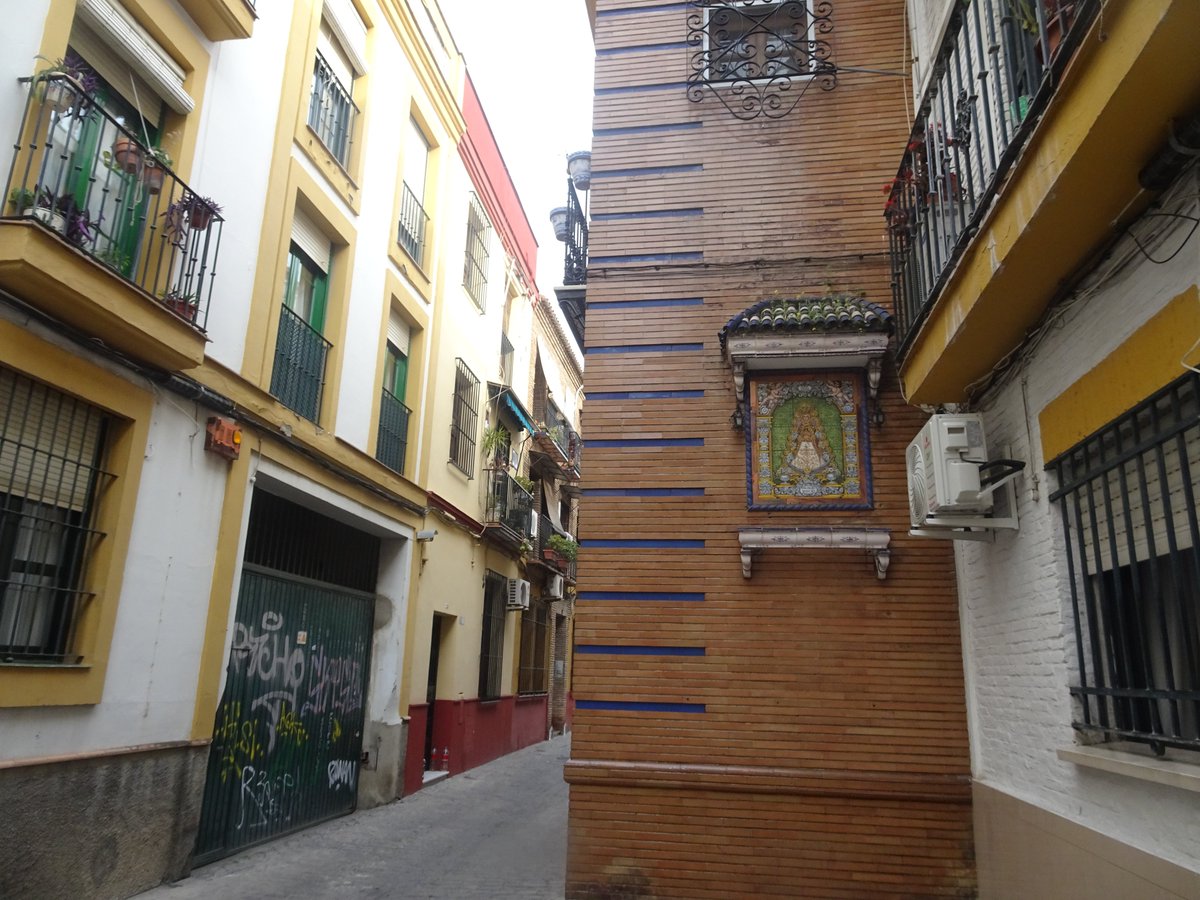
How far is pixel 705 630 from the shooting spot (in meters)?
6.36

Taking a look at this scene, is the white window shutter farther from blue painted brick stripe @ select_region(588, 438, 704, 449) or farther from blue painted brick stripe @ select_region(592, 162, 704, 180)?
blue painted brick stripe @ select_region(588, 438, 704, 449)

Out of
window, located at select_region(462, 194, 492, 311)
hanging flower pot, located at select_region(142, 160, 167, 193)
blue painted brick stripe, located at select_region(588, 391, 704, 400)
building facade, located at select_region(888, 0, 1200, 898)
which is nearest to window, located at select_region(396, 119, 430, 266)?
window, located at select_region(462, 194, 492, 311)

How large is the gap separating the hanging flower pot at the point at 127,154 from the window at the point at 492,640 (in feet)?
33.8

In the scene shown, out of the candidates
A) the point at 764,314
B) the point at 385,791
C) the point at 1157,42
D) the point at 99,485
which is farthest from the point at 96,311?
the point at 385,791

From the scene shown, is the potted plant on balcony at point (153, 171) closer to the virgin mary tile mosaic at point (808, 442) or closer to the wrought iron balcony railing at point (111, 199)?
the wrought iron balcony railing at point (111, 199)

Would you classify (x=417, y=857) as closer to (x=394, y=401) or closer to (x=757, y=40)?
(x=394, y=401)

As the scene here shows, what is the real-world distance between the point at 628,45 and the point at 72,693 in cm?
697

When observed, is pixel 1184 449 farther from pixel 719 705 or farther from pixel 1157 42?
pixel 719 705

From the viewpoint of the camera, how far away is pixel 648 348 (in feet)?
23.3

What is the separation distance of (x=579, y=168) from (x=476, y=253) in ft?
20.2

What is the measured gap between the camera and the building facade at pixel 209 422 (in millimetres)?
5418

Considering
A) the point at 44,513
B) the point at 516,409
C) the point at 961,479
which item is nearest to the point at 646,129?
the point at 961,479

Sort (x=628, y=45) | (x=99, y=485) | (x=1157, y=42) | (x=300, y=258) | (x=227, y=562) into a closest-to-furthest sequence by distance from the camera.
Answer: (x=1157, y=42) < (x=99, y=485) < (x=227, y=562) < (x=628, y=45) < (x=300, y=258)

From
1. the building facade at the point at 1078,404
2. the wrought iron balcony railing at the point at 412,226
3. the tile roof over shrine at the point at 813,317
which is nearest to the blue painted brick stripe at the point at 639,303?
the tile roof over shrine at the point at 813,317
